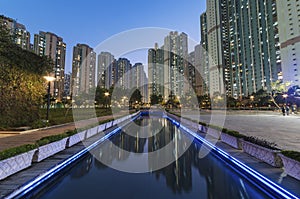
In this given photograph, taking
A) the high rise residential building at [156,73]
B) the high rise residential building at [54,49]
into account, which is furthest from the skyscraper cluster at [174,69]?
the high rise residential building at [54,49]

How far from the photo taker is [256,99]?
6456 cm

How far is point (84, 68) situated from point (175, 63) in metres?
53.8

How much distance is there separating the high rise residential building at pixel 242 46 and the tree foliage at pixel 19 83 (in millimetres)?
94507

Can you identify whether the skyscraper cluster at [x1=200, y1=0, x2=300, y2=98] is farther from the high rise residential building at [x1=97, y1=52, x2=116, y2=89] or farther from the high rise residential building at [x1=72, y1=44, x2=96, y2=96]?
the high rise residential building at [x1=72, y1=44, x2=96, y2=96]

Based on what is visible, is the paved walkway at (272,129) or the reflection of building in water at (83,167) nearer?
the reflection of building in water at (83,167)

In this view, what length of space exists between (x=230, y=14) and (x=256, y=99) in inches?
2726

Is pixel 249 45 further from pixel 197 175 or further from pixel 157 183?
pixel 157 183

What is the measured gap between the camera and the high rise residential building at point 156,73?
96669 mm

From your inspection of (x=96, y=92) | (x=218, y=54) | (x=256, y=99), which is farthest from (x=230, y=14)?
(x=96, y=92)

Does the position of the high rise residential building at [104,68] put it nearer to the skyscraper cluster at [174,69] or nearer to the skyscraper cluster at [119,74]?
the skyscraper cluster at [119,74]

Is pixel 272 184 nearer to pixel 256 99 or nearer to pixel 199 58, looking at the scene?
pixel 256 99

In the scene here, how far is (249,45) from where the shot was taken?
98375 mm

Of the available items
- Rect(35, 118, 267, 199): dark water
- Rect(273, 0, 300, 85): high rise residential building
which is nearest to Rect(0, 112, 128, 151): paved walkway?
Rect(35, 118, 267, 199): dark water

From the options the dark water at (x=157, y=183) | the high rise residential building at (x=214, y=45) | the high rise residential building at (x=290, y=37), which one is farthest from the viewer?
the high rise residential building at (x=214, y=45)
